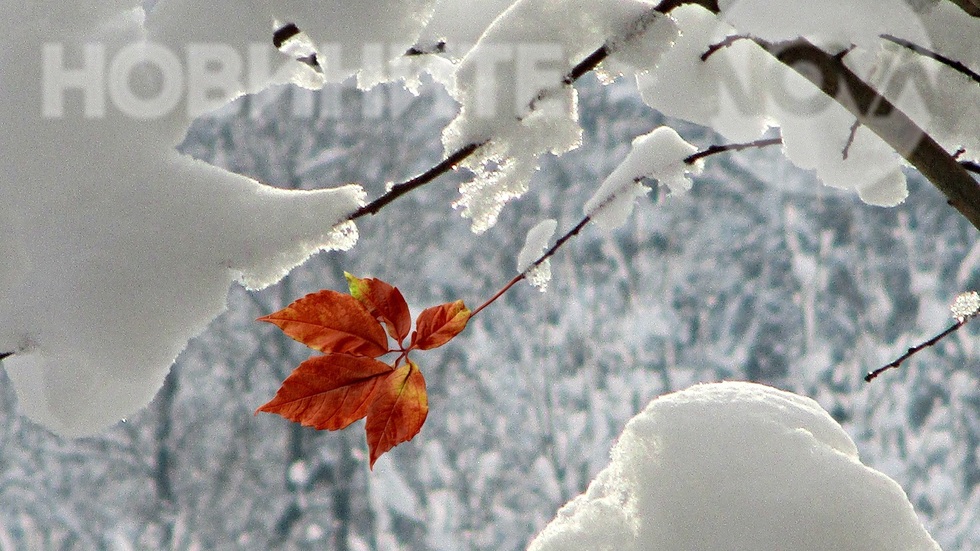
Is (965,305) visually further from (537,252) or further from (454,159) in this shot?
(454,159)

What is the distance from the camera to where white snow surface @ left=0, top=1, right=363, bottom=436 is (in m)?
0.64

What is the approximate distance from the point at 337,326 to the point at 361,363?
5cm

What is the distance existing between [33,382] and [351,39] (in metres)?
0.43

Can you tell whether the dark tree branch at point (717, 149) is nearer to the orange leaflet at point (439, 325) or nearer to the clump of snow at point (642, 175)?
the clump of snow at point (642, 175)

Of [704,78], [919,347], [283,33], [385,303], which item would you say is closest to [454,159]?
[283,33]

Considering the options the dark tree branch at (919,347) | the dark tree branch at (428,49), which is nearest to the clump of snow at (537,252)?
the dark tree branch at (428,49)

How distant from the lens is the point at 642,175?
3.23ft

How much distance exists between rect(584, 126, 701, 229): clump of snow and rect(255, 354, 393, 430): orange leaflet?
0.37 metres

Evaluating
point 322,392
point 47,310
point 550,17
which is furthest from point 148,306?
point 550,17

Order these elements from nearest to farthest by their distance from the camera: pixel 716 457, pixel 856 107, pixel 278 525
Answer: pixel 716 457 → pixel 856 107 → pixel 278 525

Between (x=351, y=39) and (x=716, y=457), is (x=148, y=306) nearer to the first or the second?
(x=351, y=39)

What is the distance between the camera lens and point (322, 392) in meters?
0.87

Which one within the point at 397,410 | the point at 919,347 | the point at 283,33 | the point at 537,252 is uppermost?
the point at 283,33

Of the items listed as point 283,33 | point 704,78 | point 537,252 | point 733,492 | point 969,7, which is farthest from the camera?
point 704,78
